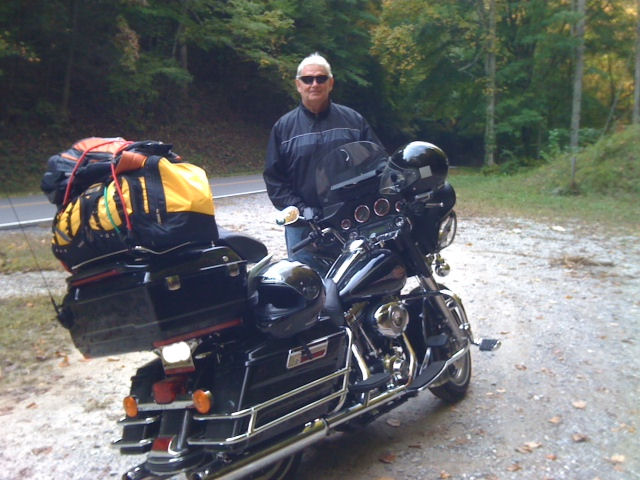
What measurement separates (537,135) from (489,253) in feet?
75.9

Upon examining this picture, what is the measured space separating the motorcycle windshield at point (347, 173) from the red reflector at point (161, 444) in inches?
69.8

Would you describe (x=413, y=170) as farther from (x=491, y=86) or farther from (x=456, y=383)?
(x=491, y=86)

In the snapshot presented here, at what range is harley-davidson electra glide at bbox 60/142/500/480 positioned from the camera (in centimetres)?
274

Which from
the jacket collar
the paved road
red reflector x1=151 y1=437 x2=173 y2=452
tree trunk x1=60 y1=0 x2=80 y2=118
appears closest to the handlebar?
the jacket collar

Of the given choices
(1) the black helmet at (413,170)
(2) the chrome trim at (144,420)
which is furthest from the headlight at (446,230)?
(2) the chrome trim at (144,420)

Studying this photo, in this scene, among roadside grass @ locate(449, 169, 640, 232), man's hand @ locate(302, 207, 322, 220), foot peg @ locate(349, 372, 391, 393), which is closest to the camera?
foot peg @ locate(349, 372, 391, 393)

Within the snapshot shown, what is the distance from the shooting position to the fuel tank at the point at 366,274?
3.71m

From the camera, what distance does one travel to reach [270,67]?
27.4m

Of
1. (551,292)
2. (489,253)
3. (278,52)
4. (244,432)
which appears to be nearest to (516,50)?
(278,52)

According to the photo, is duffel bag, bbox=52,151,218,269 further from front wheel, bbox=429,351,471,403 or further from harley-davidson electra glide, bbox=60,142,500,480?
front wheel, bbox=429,351,471,403

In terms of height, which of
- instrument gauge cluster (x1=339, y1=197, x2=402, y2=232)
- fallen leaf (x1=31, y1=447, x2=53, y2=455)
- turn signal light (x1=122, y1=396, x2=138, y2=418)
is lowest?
fallen leaf (x1=31, y1=447, x2=53, y2=455)

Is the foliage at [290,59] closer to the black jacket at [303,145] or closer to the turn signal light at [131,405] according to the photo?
the black jacket at [303,145]

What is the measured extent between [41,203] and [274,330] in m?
12.1

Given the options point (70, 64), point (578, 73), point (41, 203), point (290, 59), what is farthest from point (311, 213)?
point (290, 59)
